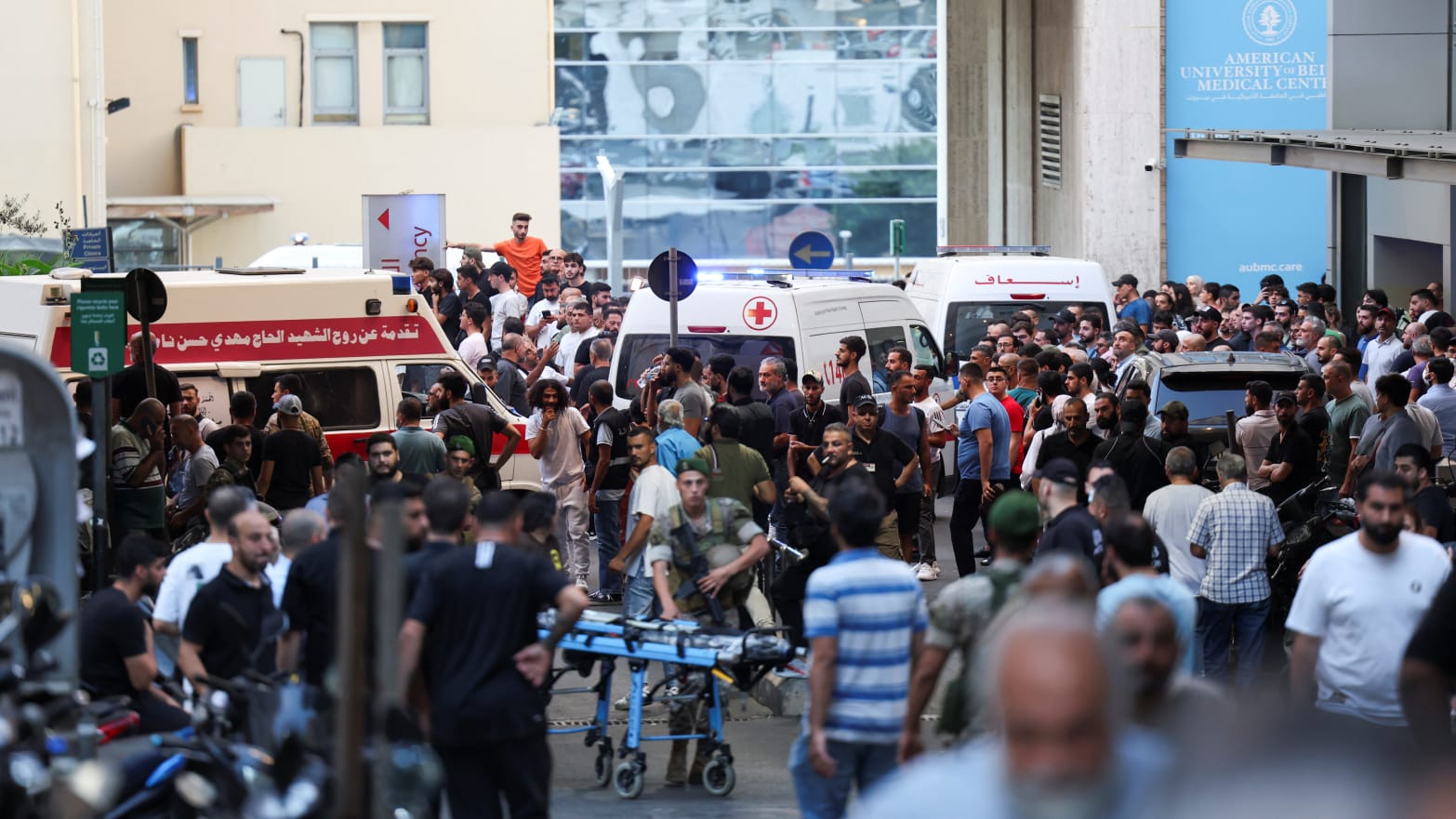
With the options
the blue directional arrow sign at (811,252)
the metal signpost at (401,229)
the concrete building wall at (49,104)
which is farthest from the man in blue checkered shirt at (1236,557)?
the concrete building wall at (49,104)

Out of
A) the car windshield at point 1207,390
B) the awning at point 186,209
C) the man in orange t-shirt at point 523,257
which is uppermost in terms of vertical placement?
the awning at point 186,209

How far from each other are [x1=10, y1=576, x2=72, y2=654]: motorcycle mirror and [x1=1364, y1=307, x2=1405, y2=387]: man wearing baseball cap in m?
14.3

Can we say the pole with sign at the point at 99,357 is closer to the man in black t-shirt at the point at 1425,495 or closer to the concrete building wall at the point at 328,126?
the man in black t-shirt at the point at 1425,495

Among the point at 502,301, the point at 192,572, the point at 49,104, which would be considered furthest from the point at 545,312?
the point at 49,104

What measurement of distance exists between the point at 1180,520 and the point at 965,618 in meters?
4.68

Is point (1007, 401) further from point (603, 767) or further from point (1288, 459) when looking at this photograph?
point (603, 767)

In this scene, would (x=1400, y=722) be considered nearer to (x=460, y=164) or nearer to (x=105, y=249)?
(x=105, y=249)

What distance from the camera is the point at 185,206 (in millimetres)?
46594

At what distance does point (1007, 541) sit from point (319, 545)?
8.75ft

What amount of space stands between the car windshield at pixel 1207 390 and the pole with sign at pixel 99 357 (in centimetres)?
748

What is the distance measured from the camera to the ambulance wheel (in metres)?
9.76

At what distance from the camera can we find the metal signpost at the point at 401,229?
76.9ft

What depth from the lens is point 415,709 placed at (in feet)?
23.9

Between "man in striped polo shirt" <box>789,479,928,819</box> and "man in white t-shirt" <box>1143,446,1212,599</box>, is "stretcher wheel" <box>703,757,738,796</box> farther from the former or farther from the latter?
"man in white t-shirt" <box>1143,446,1212,599</box>
